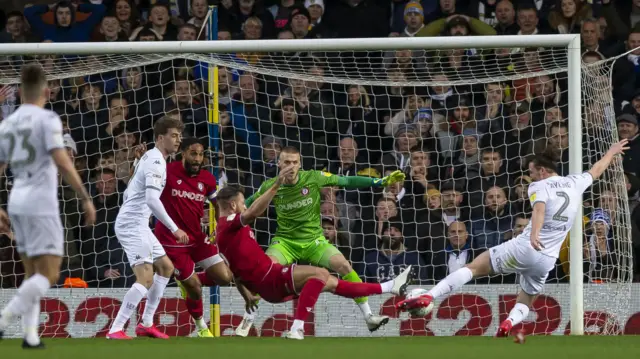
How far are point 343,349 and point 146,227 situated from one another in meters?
2.80

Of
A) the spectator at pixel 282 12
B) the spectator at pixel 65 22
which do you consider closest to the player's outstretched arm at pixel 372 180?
the spectator at pixel 282 12

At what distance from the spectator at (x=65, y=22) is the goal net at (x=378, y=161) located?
120cm

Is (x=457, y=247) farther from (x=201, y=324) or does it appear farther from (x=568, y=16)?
(x=568, y=16)

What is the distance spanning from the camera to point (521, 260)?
10.5 m

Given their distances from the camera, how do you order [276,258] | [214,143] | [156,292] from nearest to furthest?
[156,292]
[276,258]
[214,143]

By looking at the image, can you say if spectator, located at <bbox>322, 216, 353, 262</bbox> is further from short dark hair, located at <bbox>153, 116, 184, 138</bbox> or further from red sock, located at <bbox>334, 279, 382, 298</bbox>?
short dark hair, located at <bbox>153, 116, 184, 138</bbox>

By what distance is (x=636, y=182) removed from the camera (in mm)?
13016

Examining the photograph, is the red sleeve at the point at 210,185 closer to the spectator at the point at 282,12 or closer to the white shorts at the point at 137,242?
the white shorts at the point at 137,242

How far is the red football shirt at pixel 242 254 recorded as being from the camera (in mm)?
10664

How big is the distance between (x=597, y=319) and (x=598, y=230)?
0.93 meters

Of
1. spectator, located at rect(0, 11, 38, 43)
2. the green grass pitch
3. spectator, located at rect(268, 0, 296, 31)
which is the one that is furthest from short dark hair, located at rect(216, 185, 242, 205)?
spectator, located at rect(0, 11, 38, 43)

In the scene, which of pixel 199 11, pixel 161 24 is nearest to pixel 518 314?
pixel 161 24

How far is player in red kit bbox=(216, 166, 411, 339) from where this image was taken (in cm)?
1045

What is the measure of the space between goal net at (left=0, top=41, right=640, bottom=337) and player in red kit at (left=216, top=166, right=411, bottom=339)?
4.94 feet
